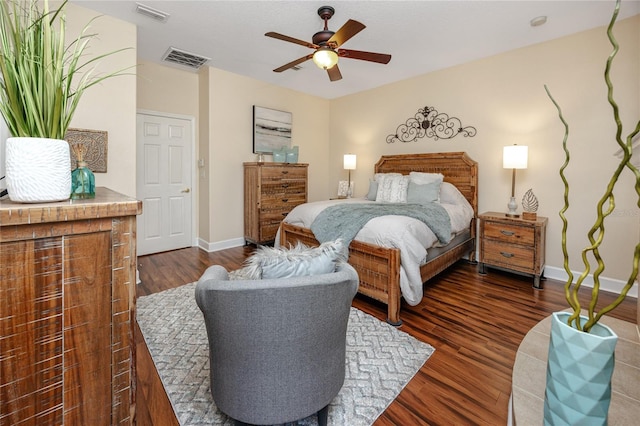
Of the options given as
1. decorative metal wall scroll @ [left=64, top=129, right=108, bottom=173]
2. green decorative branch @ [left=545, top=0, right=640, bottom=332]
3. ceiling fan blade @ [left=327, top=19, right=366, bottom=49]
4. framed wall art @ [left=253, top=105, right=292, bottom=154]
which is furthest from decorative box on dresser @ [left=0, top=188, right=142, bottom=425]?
framed wall art @ [left=253, top=105, right=292, bottom=154]

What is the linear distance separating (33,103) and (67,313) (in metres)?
0.57

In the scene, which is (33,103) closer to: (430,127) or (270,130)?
(270,130)

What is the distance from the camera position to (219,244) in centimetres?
453

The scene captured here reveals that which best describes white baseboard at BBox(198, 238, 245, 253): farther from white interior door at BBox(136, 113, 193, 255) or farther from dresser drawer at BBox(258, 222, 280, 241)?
dresser drawer at BBox(258, 222, 280, 241)

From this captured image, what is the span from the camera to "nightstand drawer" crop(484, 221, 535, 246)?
3.12 m

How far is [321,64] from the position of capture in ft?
8.51

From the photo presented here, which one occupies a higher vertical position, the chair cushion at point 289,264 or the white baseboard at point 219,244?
the chair cushion at point 289,264

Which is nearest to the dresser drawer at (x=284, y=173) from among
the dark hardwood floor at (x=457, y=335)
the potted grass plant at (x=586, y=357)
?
the dark hardwood floor at (x=457, y=335)

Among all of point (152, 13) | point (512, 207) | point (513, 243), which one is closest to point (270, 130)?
point (152, 13)

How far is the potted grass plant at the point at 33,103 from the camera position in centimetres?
76

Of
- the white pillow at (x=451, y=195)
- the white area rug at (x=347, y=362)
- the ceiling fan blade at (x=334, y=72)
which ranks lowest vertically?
the white area rug at (x=347, y=362)

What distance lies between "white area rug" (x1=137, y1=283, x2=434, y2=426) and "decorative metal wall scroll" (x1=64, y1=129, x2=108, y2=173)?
1.43 meters

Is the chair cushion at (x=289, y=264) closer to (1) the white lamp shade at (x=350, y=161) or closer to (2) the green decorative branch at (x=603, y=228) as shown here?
(2) the green decorative branch at (x=603, y=228)

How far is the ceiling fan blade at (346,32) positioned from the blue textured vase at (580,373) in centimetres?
216
